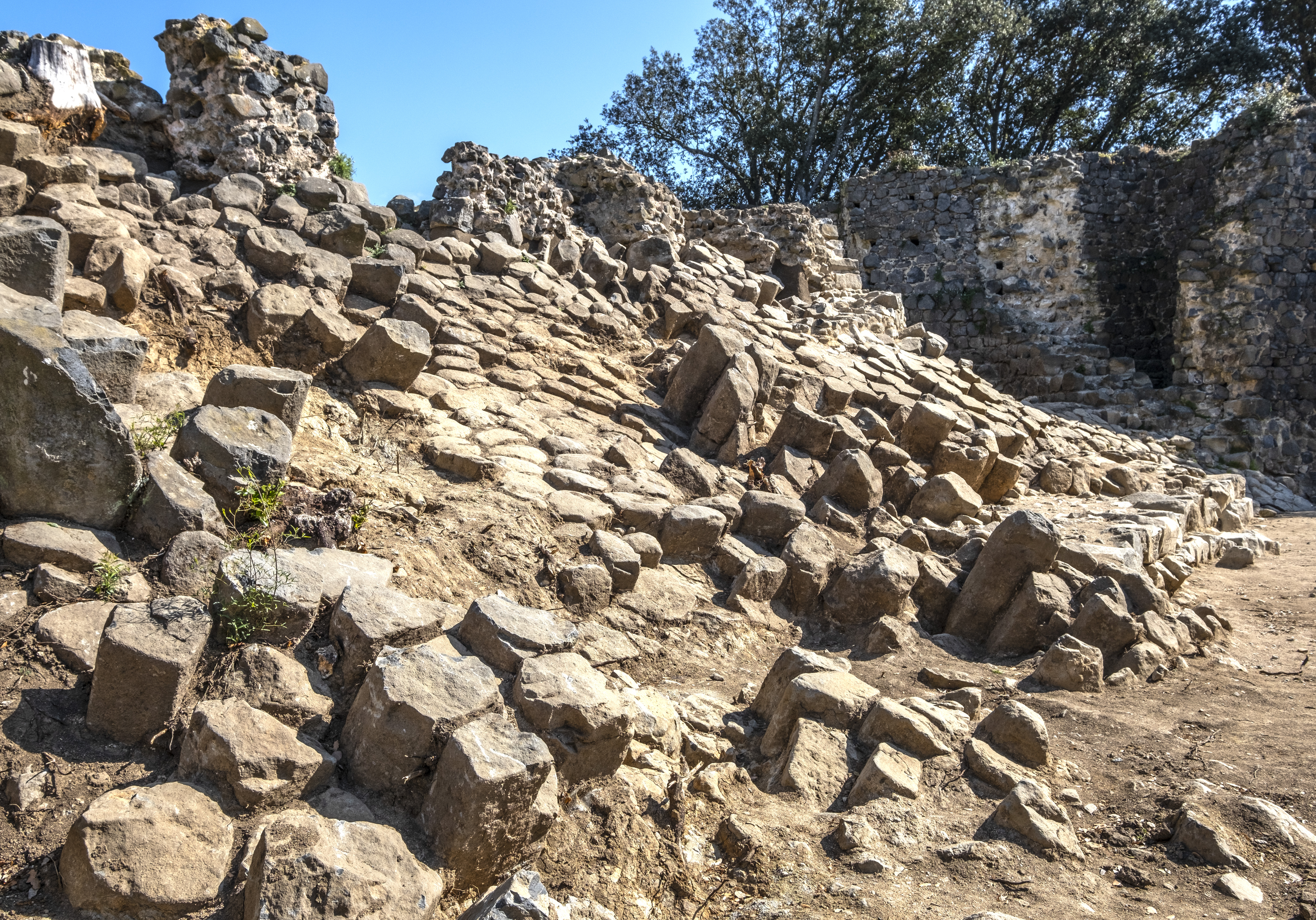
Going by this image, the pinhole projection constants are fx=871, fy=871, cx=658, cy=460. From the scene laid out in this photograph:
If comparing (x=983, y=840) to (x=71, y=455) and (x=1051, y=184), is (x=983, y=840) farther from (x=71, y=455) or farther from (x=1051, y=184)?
(x=1051, y=184)

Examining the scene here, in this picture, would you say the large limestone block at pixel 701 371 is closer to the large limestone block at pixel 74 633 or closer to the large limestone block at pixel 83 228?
the large limestone block at pixel 83 228

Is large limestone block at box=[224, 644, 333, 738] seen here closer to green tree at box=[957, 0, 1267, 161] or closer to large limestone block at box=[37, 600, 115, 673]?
large limestone block at box=[37, 600, 115, 673]

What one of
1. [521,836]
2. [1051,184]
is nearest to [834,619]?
[521,836]

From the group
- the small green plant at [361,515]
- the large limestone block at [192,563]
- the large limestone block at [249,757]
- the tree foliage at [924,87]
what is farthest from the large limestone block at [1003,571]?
the tree foliage at [924,87]

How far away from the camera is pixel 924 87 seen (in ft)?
66.1

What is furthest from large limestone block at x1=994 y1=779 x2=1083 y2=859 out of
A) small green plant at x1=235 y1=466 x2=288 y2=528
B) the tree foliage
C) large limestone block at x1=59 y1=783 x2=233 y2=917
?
the tree foliage

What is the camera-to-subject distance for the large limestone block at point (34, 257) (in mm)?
3854

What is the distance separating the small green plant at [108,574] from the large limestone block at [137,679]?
282mm

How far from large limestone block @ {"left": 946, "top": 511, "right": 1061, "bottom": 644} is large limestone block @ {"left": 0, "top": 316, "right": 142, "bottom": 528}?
4547 millimetres

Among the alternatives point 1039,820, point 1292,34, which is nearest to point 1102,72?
point 1292,34

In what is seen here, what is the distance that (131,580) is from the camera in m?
3.15

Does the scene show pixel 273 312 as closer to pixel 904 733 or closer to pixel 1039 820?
pixel 904 733

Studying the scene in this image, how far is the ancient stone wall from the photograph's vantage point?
12.9 metres

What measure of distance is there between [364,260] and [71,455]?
3714 millimetres
